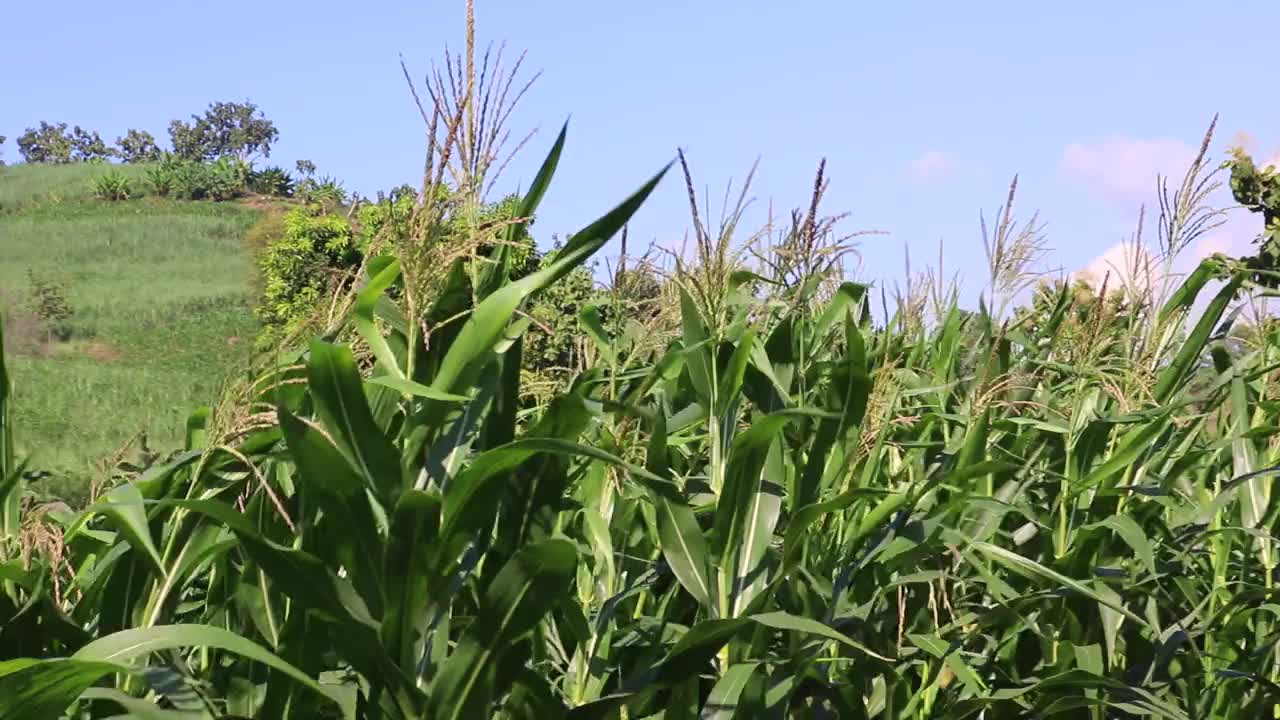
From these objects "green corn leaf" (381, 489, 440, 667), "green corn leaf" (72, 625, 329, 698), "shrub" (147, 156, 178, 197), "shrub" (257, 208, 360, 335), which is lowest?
"green corn leaf" (72, 625, 329, 698)

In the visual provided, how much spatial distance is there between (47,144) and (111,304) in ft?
132

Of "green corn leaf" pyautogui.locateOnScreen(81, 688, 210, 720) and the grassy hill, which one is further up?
the grassy hill

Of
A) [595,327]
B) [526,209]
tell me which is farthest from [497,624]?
[595,327]

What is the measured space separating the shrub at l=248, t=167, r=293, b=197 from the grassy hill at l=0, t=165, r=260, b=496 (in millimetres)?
3267

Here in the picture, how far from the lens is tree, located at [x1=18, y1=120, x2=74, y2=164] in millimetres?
73250

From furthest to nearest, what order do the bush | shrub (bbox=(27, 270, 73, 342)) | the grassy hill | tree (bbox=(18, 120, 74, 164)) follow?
tree (bbox=(18, 120, 74, 164)), the bush, shrub (bbox=(27, 270, 73, 342)), the grassy hill

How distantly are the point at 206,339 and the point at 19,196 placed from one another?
836 inches

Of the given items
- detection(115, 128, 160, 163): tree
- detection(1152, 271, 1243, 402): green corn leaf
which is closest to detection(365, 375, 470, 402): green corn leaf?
detection(1152, 271, 1243, 402): green corn leaf

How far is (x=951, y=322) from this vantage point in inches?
135

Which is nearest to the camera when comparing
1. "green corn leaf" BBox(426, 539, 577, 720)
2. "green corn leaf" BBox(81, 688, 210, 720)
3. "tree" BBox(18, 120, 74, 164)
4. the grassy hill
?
"green corn leaf" BBox(81, 688, 210, 720)

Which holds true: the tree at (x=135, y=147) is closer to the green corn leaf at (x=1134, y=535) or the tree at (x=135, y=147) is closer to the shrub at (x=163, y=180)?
the shrub at (x=163, y=180)

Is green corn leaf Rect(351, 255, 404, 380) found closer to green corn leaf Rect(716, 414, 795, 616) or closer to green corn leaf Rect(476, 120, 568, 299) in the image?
green corn leaf Rect(476, 120, 568, 299)

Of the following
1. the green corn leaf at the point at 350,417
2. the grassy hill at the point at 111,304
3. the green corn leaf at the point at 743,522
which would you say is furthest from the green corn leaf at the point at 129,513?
the grassy hill at the point at 111,304

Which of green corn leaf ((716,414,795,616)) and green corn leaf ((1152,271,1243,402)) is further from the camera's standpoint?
green corn leaf ((1152,271,1243,402))
